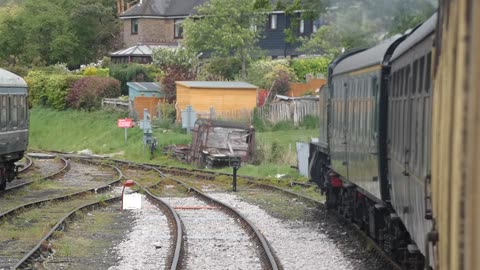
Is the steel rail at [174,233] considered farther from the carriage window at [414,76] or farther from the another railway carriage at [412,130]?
the carriage window at [414,76]

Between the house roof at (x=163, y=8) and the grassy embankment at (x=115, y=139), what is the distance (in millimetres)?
23897

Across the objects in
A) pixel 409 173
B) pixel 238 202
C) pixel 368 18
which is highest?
pixel 368 18

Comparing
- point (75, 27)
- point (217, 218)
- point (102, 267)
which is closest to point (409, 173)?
point (102, 267)

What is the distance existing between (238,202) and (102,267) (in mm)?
9264

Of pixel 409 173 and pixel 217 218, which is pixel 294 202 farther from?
pixel 409 173

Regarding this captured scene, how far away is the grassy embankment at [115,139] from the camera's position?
107ft

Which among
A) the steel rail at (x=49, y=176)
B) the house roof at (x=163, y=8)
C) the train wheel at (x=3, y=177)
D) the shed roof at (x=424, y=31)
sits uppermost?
the house roof at (x=163, y=8)

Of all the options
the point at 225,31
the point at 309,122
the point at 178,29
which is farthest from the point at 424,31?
the point at 178,29

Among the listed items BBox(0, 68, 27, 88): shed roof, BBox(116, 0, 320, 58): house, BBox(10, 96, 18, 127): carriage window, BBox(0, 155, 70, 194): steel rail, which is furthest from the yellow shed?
BBox(116, 0, 320, 58): house

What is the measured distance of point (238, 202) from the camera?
868 inches

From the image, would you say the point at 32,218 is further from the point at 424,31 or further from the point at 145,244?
the point at 424,31

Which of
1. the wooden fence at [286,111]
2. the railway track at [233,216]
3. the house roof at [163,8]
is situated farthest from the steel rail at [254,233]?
the house roof at [163,8]

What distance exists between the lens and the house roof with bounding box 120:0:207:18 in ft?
256

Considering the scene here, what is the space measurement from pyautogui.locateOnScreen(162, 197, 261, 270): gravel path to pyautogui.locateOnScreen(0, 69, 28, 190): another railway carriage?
16.8 ft
